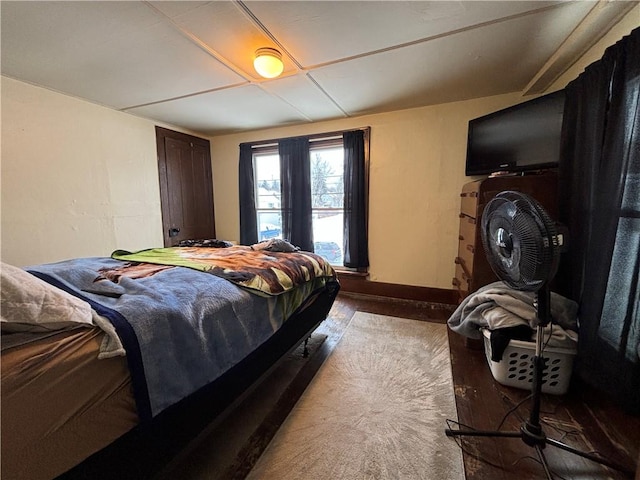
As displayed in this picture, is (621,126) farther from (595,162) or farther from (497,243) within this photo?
(497,243)

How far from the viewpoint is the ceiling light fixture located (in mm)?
1762

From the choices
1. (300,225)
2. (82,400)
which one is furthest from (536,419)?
(300,225)

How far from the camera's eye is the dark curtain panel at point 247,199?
3.77 meters

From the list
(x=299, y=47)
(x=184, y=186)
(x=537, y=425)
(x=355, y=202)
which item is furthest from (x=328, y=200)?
(x=537, y=425)

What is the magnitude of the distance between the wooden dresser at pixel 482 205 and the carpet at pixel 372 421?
642mm

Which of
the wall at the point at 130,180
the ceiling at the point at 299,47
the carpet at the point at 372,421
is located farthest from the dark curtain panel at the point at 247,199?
the carpet at the point at 372,421

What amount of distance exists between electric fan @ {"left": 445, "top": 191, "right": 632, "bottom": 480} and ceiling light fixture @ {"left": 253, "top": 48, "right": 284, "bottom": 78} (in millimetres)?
1655

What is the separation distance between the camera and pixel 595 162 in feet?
4.61

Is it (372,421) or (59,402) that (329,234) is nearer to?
(372,421)

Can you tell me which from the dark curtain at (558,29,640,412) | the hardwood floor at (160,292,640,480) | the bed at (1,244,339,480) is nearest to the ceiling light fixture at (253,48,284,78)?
the bed at (1,244,339,480)

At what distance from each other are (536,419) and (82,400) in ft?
5.92

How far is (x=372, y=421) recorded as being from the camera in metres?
1.40

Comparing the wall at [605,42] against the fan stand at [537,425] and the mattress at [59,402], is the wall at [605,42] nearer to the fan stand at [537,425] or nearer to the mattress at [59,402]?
the fan stand at [537,425]

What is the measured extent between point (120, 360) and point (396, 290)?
295cm
